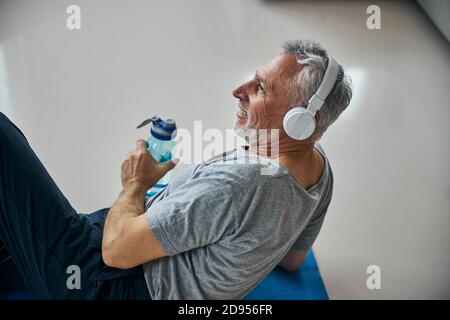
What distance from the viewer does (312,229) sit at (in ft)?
3.82

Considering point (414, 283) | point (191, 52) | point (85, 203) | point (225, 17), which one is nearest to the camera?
point (414, 283)

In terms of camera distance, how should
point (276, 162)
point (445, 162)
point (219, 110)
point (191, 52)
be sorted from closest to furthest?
point (276, 162) < point (445, 162) < point (219, 110) < point (191, 52)

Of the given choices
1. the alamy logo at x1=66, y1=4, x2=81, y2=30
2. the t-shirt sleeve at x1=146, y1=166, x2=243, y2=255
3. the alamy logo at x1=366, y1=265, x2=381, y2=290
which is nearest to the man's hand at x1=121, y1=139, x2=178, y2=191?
the t-shirt sleeve at x1=146, y1=166, x2=243, y2=255

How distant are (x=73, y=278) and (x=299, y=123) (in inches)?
21.5

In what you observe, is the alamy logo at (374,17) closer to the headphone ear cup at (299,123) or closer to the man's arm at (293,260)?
the man's arm at (293,260)

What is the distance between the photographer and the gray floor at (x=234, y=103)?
1340 millimetres

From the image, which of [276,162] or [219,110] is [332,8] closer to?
[219,110]

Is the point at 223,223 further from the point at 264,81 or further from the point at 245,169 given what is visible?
the point at 264,81

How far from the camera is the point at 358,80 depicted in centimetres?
186

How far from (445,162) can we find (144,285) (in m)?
1.11

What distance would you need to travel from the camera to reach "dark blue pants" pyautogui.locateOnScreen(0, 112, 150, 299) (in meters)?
0.90

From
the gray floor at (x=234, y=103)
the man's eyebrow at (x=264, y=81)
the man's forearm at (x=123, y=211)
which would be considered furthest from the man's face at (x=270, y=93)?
the gray floor at (x=234, y=103)

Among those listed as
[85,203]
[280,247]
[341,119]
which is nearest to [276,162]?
[280,247]

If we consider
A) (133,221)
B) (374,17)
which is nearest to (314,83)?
(133,221)
